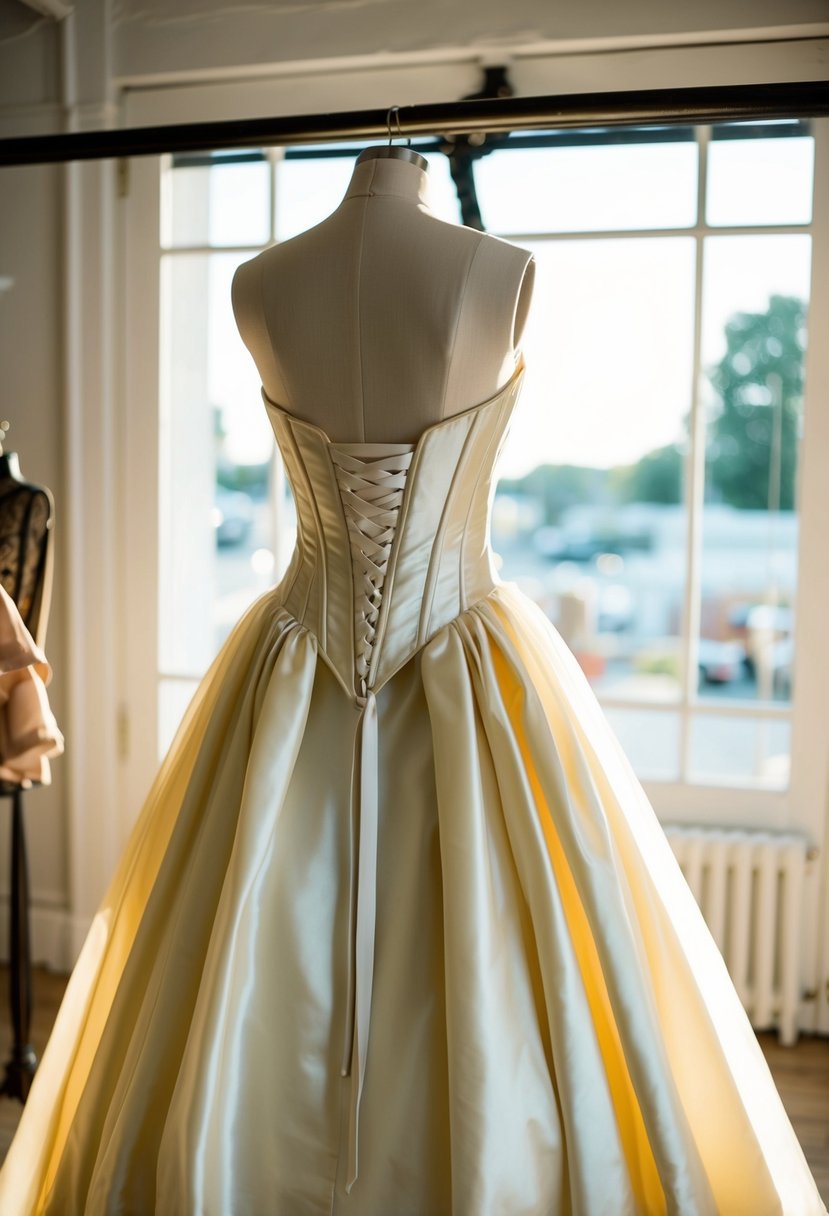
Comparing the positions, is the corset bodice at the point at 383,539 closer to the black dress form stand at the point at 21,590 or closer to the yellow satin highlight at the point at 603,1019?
the yellow satin highlight at the point at 603,1019

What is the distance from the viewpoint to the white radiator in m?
2.36

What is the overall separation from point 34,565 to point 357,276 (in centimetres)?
113

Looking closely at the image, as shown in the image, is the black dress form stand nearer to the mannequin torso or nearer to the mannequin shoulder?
the mannequin torso

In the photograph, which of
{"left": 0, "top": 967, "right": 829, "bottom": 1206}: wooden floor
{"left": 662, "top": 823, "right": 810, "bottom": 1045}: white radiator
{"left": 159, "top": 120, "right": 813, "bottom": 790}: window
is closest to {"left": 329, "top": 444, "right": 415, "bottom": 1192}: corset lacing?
{"left": 159, "top": 120, "right": 813, "bottom": 790}: window

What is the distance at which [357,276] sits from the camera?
128 centimetres

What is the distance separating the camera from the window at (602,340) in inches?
94.2

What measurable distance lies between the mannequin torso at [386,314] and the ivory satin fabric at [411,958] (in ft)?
0.14

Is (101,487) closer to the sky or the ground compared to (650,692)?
closer to the sky

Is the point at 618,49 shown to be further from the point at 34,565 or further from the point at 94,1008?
the point at 94,1008

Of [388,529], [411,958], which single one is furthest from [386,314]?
[411,958]

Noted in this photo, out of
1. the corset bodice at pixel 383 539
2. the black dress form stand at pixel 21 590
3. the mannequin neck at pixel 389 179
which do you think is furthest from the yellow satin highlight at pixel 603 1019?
the black dress form stand at pixel 21 590

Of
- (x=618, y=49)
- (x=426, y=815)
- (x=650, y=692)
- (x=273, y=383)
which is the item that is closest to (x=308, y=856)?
(x=426, y=815)

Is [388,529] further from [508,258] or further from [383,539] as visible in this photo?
[508,258]

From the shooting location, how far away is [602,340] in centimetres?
270
